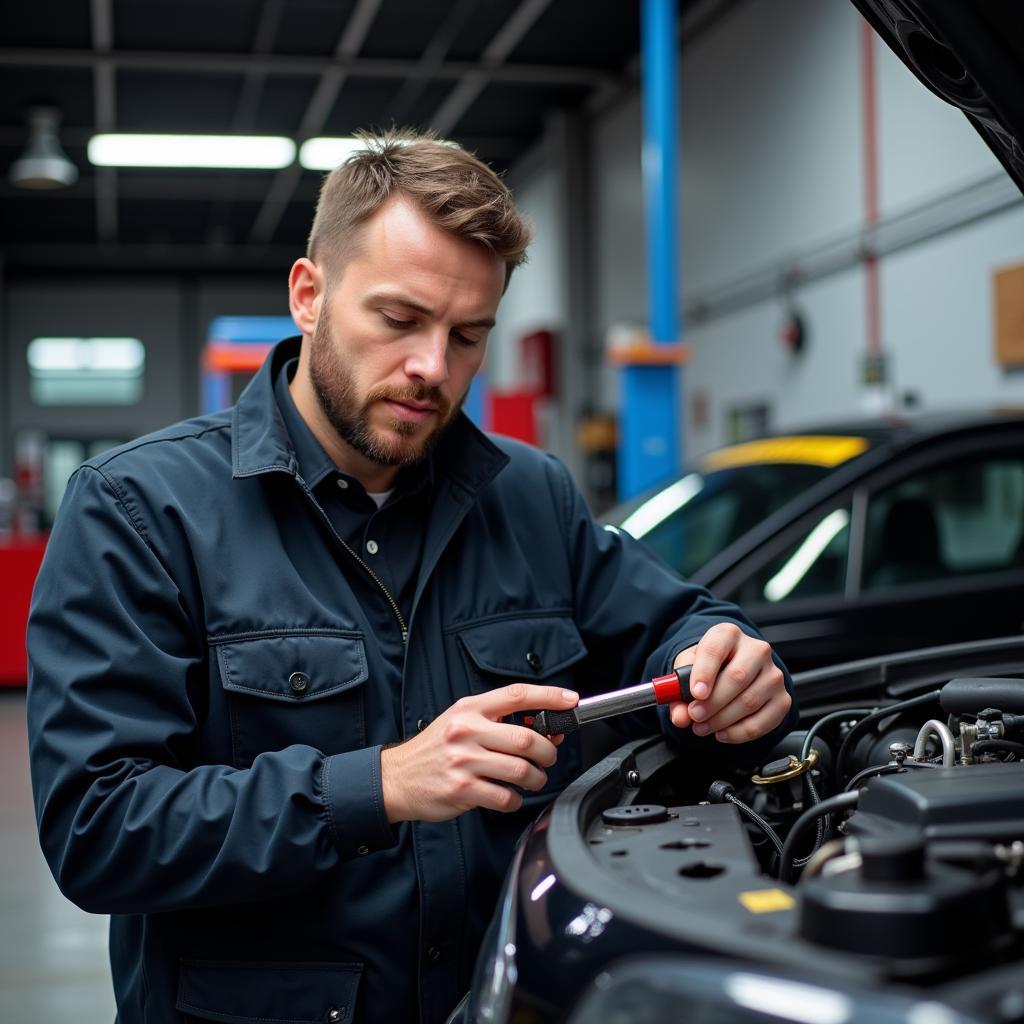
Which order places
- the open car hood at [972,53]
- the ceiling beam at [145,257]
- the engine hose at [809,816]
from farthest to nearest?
the ceiling beam at [145,257] < the engine hose at [809,816] < the open car hood at [972,53]

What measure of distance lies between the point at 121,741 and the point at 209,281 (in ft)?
61.1

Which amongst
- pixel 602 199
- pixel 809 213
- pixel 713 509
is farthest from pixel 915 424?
pixel 602 199

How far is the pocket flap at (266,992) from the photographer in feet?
4.55

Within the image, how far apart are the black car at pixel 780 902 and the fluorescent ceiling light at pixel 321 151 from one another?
1116 cm

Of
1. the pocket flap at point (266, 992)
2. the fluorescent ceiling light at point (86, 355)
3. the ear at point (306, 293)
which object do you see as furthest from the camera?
the fluorescent ceiling light at point (86, 355)

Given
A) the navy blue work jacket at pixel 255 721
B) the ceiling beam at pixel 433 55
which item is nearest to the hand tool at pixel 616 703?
the navy blue work jacket at pixel 255 721

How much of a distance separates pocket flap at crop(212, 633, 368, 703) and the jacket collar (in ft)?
0.70

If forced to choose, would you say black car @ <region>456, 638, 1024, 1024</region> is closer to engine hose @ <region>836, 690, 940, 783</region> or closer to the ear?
engine hose @ <region>836, 690, 940, 783</region>

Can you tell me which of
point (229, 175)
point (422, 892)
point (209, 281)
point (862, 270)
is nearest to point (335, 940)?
point (422, 892)

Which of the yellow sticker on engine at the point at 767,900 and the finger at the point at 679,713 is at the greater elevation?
the finger at the point at 679,713

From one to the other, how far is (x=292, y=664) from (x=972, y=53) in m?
0.99

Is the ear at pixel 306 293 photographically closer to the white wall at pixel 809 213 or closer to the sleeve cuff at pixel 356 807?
the sleeve cuff at pixel 356 807

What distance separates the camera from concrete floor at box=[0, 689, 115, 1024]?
311 centimetres

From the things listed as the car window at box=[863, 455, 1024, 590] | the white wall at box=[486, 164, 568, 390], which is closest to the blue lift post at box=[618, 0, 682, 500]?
the car window at box=[863, 455, 1024, 590]
